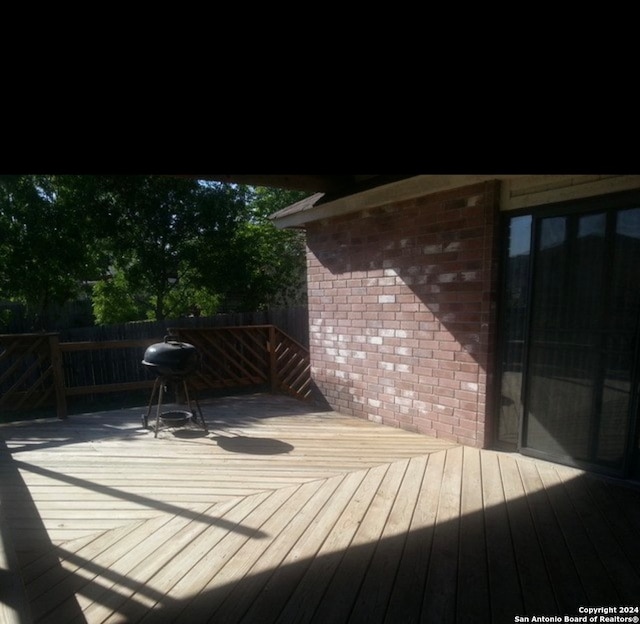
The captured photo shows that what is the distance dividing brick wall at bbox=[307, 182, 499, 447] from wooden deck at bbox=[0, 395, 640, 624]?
52cm

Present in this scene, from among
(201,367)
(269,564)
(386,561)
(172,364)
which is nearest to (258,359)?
(201,367)

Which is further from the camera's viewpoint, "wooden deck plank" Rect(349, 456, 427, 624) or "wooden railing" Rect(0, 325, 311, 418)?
"wooden railing" Rect(0, 325, 311, 418)

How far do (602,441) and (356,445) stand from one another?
76.8 inches

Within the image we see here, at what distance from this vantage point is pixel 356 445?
374 cm

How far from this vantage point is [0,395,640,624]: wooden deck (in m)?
1.77

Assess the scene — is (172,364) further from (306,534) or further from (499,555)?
(499,555)

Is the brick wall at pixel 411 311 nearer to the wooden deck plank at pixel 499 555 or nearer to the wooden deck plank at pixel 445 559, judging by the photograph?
the wooden deck plank at pixel 499 555

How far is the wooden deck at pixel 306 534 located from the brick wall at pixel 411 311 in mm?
515

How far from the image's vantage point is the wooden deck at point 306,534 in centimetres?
177

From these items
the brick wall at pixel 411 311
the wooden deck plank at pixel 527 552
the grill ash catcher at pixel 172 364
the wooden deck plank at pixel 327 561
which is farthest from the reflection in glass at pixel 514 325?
the grill ash catcher at pixel 172 364

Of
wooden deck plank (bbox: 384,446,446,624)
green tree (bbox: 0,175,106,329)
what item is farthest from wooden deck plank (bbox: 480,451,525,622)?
green tree (bbox: 0,175,106,329)

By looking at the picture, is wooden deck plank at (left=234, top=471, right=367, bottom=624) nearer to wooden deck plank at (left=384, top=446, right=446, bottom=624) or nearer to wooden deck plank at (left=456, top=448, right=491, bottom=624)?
wooden deck plank at (left=384, top=446, right=446, bottom=624)

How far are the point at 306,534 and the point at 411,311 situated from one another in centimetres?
237

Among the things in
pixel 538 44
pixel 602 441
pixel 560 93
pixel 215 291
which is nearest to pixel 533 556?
pixel 602 441
